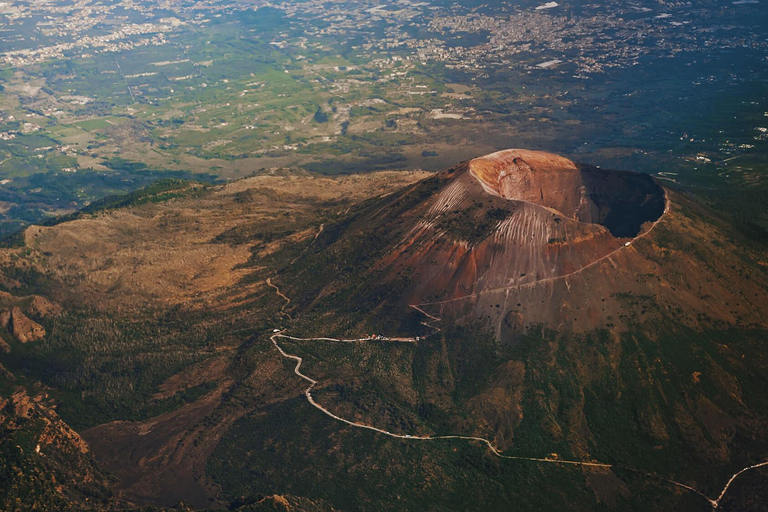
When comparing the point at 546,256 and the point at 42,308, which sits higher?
the point at 546,256

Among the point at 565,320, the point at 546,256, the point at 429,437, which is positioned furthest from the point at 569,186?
the point at 429,437

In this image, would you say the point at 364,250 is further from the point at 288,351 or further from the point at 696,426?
the point at 696,426

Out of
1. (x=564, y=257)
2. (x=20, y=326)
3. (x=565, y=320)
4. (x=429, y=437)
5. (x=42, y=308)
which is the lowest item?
(x=429, y=437)

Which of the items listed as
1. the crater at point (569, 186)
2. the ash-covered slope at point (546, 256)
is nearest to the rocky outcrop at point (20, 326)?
the ash-covered slope at point (546, 256)

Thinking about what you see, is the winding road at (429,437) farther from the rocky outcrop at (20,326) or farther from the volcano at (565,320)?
the rocky outcrop at (20,326)

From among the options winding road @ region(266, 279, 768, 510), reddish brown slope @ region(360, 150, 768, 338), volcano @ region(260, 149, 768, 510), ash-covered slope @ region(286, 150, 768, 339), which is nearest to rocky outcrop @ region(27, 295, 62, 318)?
winding road @ region(266, 279, 768, 510)

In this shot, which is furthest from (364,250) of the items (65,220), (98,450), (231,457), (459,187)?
(65,220)

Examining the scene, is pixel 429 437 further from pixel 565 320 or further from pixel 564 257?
pixel 564 257
